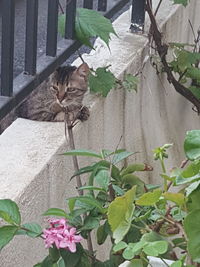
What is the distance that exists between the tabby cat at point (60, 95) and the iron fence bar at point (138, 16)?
0.68 m

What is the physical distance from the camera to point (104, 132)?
9.82 feet

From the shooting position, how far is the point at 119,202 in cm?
162

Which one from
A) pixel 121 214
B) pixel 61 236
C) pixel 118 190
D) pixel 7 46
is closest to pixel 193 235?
A: pixel 121 214

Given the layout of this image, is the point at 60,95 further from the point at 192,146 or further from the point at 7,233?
the point at 192,146

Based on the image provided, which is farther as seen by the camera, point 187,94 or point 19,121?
point 187,94

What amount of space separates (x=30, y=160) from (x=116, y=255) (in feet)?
1.71

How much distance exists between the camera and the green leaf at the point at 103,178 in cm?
198

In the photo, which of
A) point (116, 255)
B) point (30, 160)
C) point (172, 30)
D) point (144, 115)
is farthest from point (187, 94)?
point (116, 255)

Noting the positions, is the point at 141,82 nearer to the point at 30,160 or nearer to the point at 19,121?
the point at 19,121

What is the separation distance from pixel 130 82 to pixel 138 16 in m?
0.70

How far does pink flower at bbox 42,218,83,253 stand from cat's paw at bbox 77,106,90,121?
925mm

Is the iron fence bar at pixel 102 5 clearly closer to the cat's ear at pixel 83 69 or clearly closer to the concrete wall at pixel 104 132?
the concrete wall at pixel 104 132

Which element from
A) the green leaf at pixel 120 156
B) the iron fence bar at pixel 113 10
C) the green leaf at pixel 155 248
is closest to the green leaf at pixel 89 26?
the iron fence bar at pixel 113 10

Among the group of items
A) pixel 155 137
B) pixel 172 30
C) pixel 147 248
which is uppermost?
pixel 147 248
